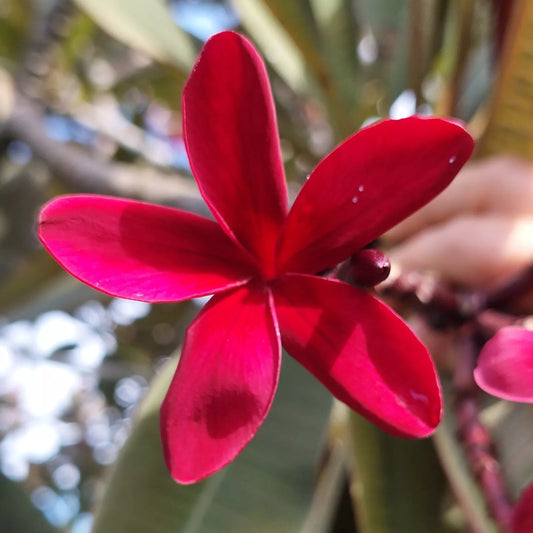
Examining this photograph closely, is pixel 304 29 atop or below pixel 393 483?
atop

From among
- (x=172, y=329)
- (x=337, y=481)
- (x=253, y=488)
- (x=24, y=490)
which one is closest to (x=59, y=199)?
(x=253, y=488)

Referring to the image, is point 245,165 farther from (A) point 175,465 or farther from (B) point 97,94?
(B) point 97,94

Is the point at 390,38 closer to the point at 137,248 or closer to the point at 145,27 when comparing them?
the point at 145,27

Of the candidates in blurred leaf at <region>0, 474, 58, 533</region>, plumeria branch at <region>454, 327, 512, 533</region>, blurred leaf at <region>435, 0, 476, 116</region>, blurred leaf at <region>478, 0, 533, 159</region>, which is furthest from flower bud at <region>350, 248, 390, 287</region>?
blurred leaf at <region>0, 474, 58, 533</region>

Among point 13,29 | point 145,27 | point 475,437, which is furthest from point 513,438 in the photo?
point 13,29

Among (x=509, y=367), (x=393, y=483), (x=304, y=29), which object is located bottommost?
(x=393, y=483)

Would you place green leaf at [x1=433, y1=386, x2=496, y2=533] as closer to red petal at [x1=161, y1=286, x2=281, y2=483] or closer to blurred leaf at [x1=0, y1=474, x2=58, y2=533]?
red petal at [x1=161, y1=286, x2=281, y2=483]

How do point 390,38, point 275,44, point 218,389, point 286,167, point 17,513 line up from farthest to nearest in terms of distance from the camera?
point 286,167, point 390,38, point 275,44, point 17,513, point 218,389
